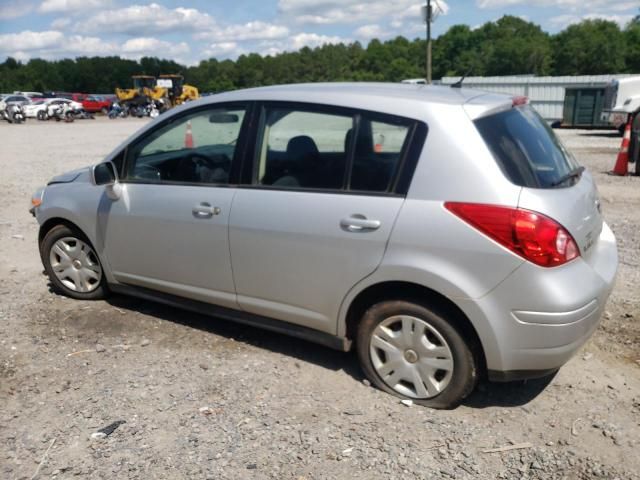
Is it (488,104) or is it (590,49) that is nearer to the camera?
(488,104)

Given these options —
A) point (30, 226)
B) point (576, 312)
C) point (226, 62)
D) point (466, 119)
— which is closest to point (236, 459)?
point (576, 312)

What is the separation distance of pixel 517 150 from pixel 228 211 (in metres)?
1.76

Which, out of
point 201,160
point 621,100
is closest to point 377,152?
point 201,160

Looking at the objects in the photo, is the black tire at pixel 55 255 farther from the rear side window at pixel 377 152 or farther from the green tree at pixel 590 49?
the green tree at pixel 590 49

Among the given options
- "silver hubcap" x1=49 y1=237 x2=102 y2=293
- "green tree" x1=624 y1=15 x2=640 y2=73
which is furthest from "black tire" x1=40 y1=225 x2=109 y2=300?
"green tree" x1=624 y1=15 x2=640 y2=73

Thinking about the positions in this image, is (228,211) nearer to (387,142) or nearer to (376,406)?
(387,142)

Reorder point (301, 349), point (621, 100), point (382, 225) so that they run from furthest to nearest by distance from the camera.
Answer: point (621, 100), point (301, 349), point (382, 225)

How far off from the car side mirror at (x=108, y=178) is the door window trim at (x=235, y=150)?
54 millimetres

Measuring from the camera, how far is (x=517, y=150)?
10.3ft

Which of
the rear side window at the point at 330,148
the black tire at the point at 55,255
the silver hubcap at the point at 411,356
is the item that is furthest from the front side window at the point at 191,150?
the silver hubcap at the point at 411,356

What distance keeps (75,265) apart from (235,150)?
2.04 metres

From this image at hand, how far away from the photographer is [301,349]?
4.18m

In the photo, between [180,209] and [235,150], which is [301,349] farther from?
[235,150]

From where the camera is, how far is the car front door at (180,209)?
3.88 metres
